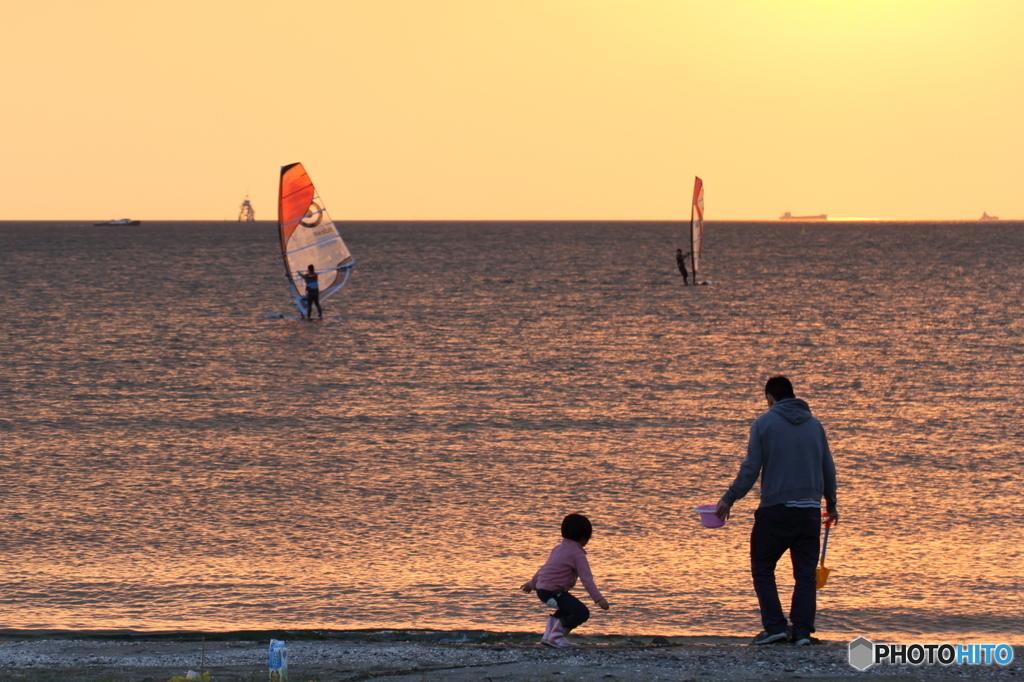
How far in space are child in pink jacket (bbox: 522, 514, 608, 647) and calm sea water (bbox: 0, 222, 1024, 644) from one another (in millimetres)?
1264

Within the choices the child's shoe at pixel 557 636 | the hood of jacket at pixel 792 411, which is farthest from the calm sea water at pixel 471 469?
the hood of jacket at pixel 792 411

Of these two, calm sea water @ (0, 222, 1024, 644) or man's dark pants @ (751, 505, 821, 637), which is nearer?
man's dark pants @ (751, 505, 821, 637)

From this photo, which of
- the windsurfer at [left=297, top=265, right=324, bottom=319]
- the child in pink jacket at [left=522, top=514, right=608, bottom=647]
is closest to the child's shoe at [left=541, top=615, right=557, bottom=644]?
the child in pink jacket at [left=522, top=514, right=608, bottom=647]

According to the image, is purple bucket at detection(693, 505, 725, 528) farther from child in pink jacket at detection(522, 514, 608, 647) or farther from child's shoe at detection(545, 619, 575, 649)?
child's shoe at detection(545, 619, 575, 649)

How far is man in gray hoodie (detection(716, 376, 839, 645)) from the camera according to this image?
7371 millimetres

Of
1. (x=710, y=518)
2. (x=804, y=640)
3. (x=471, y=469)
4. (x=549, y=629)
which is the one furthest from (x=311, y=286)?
(x=804, y=640)

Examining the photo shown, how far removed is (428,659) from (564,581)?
3.39 feet

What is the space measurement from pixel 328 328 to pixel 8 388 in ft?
46.4

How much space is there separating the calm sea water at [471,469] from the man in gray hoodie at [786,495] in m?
1.22

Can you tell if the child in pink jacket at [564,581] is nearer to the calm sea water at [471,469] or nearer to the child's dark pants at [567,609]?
the child's dark pants at [567,609]

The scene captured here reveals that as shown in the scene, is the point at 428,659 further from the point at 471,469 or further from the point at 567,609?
the point at 471,469

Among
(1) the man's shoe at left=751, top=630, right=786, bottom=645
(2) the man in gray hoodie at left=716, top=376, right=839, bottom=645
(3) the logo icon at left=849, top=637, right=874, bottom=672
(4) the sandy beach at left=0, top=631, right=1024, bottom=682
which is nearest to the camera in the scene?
(4) the sandy beach at left=0, top=631, right=1024, bottom=682

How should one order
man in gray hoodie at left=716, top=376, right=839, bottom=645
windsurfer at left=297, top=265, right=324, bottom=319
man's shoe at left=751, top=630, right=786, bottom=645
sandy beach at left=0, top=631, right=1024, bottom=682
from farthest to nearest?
windsurfer at left=297, top=265, right=324, bottom=319, man's shoe at left=751, top=630, right=786, bottom=645, man in gray hoodie at left=716, top=376, right=839, bottom=645, sandy beach at left=0, top=631, right=1024, bottom=682

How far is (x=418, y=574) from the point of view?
10148mm
